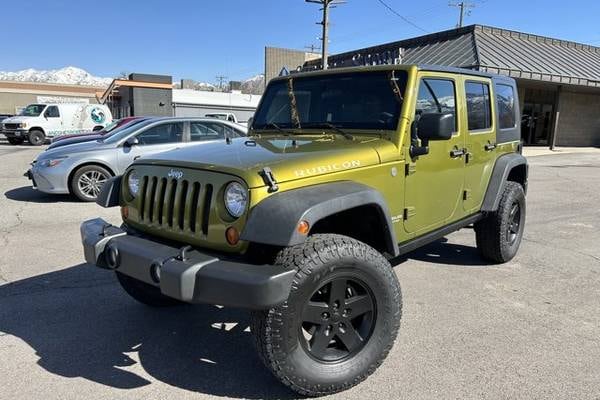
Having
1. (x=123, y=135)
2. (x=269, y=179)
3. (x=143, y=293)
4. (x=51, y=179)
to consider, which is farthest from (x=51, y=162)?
(x=269, y=179)

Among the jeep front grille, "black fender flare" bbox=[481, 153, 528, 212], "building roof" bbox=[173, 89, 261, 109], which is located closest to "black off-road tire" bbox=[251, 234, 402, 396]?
the jeep front grille

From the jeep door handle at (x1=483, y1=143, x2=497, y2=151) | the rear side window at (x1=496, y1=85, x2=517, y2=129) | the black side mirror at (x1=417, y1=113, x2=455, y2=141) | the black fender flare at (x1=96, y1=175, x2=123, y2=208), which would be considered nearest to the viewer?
the black side mirror at (x1=417, y1=113, x2=455, y2=141)

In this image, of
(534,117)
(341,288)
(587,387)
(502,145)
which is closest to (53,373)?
(341,288)

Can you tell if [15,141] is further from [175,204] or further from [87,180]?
[175,204]

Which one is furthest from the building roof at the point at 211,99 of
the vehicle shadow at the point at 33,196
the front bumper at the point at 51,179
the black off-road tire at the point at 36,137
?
the front bumper at the point at 51,179

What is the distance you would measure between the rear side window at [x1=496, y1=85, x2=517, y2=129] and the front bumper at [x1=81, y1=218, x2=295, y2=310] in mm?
3558

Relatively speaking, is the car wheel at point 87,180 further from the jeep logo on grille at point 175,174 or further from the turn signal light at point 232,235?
the turn signal light at point 232,235

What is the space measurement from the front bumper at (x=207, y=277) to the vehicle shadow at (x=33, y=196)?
6637 millimetres

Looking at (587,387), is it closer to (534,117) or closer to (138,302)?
(138,302)

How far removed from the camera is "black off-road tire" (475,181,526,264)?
4.73 m

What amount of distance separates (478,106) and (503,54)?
55.1ft

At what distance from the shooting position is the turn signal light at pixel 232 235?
2574mm

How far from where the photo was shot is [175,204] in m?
2.87

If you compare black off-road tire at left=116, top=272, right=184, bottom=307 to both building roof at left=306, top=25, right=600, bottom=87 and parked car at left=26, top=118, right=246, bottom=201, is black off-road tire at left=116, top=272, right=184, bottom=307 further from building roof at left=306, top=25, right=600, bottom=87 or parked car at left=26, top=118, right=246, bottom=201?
building roof at left=306, top=25, right=600, bottom=87
